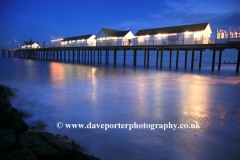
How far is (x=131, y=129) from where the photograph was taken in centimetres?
587

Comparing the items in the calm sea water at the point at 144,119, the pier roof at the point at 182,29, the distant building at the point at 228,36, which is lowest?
the calm sea water at the point at 144,119

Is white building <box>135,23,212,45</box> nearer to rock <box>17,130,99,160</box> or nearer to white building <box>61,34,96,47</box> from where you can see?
white building <box>61,34,96,47</box>

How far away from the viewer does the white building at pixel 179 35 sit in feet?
79.2

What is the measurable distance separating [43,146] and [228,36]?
23010 mm

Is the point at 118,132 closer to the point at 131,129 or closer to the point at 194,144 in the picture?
the point at 131,129

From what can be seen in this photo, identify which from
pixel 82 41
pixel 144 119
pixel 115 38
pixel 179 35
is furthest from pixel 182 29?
pixel 82 41

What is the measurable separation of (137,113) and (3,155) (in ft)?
16.8

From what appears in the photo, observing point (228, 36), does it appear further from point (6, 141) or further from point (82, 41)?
point (82, 41)

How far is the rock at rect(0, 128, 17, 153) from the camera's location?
11.0ft

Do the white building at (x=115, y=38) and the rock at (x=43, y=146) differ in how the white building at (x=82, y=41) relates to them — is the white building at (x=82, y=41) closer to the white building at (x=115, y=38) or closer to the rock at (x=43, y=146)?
the white building at (x=115, y=38)

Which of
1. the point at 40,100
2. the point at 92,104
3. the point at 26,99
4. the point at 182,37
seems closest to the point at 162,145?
the point at 92,104

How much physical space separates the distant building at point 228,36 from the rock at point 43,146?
22.6m

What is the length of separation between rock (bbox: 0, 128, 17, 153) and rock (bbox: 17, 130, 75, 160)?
13 centimetres

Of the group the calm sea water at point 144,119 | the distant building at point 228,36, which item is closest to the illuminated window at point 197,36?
the distant building at point 228,36
